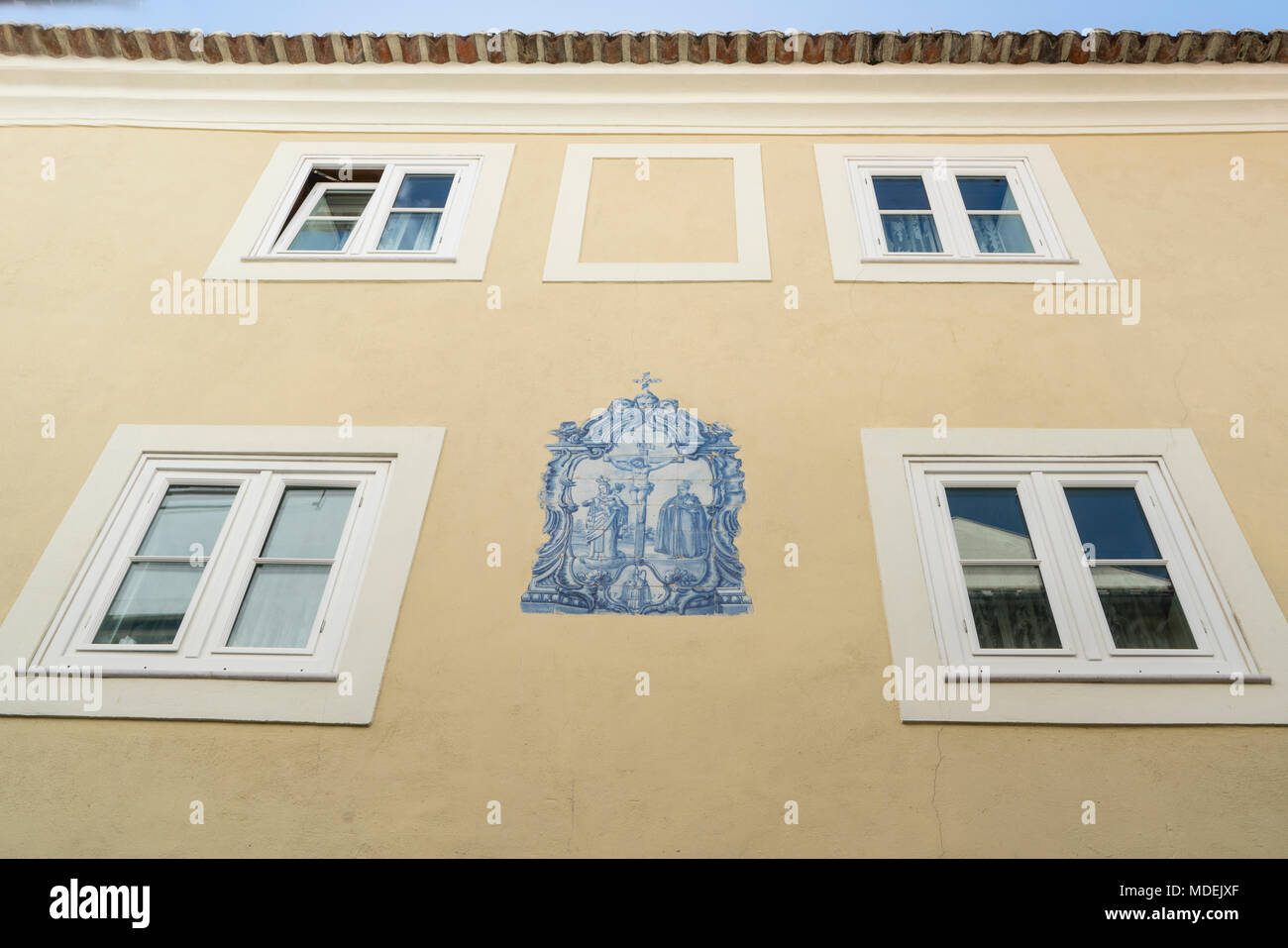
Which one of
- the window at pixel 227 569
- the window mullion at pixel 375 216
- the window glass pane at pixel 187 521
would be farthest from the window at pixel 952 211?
the window glass pane at pixel 187 521

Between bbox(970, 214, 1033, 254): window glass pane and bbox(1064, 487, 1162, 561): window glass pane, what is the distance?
74.7 inches

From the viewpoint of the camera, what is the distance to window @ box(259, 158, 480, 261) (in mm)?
5758

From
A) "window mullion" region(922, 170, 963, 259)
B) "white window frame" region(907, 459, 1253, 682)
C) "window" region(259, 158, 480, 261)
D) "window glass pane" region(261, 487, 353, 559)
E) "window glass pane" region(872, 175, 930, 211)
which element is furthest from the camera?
"window glass pane" region(872, 175, 930, 211)

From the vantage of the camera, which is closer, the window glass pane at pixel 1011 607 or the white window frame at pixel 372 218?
the window glass pane at pixel 1011 607

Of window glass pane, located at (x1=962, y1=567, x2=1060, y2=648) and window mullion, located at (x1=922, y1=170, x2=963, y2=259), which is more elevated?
window mullion, located at (x1=922, y1=170, x2=963, y2=259)

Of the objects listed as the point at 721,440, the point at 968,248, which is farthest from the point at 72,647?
the point at 968,248

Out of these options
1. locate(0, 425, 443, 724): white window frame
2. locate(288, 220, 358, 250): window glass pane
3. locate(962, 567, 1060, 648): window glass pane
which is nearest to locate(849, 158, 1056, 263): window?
locate(962, 567, 1060, 648): window glass pane

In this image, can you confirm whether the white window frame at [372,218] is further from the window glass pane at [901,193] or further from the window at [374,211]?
the window glass pane at [901,193]

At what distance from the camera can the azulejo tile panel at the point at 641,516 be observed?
4.10 metres

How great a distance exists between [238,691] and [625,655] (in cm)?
150

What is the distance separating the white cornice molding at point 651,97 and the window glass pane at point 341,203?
590 millimetres

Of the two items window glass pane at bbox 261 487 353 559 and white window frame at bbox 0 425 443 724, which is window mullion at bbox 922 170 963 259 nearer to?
white window frame at bbox 0 425 443 724
